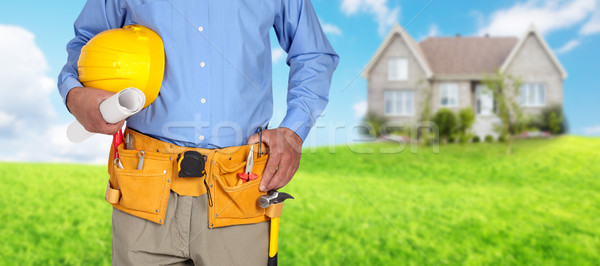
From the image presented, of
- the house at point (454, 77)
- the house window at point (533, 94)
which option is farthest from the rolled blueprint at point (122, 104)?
the house window at point (533, 94)

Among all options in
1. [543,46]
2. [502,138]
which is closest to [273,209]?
[502,138]

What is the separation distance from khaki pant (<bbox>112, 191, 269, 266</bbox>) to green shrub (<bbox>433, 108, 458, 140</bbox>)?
13382 mm

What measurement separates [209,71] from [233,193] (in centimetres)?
54

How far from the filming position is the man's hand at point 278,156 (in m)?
1.80

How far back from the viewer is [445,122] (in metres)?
14.5

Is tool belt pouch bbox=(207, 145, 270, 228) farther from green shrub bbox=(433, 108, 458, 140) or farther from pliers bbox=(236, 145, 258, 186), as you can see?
green shrub bbox=(433, 108, 458, 140)

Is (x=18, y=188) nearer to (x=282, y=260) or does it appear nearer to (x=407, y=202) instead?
(x=282, y=260)

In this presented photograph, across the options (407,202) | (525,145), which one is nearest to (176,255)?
(407,202)

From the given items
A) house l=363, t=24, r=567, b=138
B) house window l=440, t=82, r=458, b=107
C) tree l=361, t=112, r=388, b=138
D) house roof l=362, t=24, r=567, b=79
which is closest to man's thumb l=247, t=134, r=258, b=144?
tree l=361, t=112, r=388, b=138

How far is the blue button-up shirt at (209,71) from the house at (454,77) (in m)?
12.8

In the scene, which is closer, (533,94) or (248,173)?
(248,173)

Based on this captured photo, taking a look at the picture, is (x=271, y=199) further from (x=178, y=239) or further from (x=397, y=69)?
(x=397, y=69)

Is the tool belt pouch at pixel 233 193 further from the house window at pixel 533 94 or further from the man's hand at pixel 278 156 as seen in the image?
the house window at pixel 533 94

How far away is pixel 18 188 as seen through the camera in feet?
24.9
